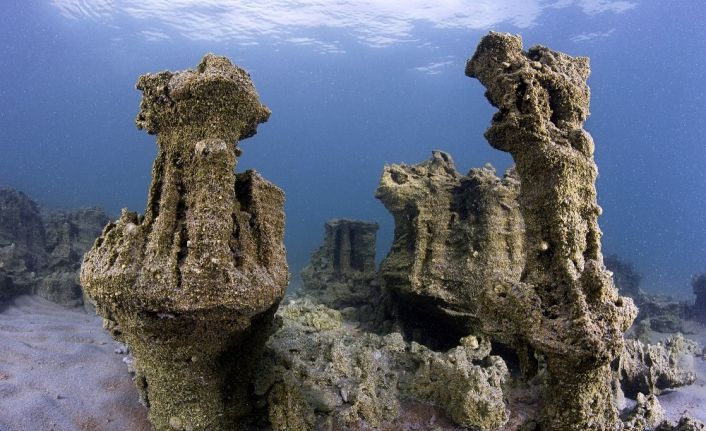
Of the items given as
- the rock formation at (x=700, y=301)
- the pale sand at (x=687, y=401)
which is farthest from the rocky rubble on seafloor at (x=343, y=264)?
the rock formation at (x=700, y=301)

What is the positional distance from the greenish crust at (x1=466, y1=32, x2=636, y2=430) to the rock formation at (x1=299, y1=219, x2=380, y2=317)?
20.2 feet

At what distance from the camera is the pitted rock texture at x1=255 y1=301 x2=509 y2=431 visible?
138 inches

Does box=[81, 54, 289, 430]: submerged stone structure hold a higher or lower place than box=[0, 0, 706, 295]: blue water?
lower

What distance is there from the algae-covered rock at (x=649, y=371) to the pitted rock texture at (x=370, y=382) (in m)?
2.19

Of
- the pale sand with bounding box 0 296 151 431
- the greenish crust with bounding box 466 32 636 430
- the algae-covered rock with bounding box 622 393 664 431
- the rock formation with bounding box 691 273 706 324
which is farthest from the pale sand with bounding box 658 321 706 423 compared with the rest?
the rock formation with bounding box 691 273 706 324

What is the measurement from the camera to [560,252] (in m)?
3.01

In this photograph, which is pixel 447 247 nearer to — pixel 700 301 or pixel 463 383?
pixel 463 383

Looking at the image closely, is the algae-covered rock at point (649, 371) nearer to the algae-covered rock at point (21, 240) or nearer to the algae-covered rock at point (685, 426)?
the algae-covered rock at point (685, 426)

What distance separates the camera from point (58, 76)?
9388 cm

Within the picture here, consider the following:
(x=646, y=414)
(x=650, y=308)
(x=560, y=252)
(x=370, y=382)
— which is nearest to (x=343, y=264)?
(x=370, y=382)

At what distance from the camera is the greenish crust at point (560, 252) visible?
2.69m

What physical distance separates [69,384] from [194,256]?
3079 millimetres

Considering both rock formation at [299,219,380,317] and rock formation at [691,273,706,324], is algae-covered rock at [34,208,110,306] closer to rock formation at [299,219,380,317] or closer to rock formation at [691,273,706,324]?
rock formation at [299,219,380,317]

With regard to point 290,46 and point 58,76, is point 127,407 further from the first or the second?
point 58,76
